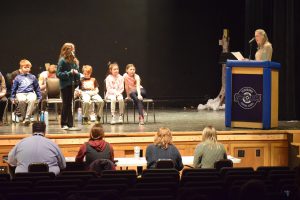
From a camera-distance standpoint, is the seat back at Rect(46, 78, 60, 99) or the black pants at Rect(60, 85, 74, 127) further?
the seat back at Rect(46, 78, 60, 99)

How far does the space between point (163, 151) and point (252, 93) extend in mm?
2794

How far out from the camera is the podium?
1008 centimetres

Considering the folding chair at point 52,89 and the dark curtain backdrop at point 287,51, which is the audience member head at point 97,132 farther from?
the dark curtain backdrop at point 287,51

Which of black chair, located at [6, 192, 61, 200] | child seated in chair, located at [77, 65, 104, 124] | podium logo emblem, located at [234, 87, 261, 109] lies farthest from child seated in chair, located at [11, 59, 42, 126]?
black chair, located at [6, 192, 61, 200]

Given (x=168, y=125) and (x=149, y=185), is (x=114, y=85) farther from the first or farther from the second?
(x=149, y=185)

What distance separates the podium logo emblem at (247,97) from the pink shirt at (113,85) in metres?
2.33

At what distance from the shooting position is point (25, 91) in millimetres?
11281

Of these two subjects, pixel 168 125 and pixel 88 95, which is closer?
pixel 168 125

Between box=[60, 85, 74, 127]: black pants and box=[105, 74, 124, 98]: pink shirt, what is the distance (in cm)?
160

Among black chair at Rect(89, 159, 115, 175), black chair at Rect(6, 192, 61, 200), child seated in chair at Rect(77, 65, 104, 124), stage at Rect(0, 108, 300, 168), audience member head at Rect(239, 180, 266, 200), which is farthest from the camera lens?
child seated in chair at Rect(77, 65, 104, 124)

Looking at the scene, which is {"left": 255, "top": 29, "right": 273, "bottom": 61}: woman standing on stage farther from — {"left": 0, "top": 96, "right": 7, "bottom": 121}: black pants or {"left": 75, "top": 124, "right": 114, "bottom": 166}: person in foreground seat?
{"left": 0, "top": 96, "right": 7, "bottom": 121}: black pants

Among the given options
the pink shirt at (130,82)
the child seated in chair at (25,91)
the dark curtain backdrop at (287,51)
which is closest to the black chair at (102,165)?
the child seated in chair at (25,91)

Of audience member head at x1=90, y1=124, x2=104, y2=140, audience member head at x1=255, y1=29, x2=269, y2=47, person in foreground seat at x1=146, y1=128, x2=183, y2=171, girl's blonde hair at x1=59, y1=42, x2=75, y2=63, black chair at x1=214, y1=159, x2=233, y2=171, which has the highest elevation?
audience member head at x1=255, y1=29, x2=269, y2=47

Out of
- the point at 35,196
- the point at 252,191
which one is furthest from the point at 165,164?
the point at 252,191
